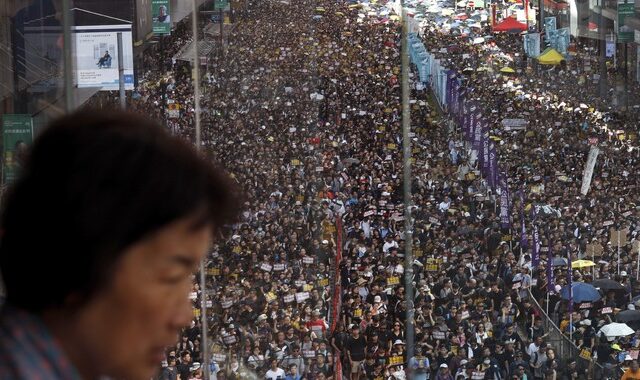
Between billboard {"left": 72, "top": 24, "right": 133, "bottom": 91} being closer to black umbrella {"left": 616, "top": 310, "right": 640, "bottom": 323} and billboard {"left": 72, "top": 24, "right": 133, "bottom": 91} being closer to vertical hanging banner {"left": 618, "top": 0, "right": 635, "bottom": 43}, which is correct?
black umbrella {"left": 616, "top": 310, "right": 640, "bottom": 323}

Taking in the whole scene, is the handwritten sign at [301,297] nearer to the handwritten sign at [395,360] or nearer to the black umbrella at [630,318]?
the handwritten sign at [395,360]

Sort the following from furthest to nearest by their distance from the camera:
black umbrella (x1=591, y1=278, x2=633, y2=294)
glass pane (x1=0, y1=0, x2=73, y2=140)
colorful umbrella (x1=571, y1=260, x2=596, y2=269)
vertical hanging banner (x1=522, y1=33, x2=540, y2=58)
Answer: vertical hanging banner (x1=522, y1=33, x2=540, y2=58) < colorful umbrella (x1=571, y1=260, x2=596, y2=269) < black umbrella (x1=591, y1=278, x2=633, y2=294) < glass pane (x1=0, y1=0, x2=73, y2=140)

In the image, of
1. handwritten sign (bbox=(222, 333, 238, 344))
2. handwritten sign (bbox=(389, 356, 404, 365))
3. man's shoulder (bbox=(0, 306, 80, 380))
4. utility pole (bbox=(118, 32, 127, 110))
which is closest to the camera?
man's shoulder (bbox=(0, 306, 80, 380))

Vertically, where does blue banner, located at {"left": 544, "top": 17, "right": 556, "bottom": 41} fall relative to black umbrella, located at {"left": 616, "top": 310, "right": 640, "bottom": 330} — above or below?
above

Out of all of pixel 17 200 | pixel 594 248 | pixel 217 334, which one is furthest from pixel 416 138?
pixel 17 200

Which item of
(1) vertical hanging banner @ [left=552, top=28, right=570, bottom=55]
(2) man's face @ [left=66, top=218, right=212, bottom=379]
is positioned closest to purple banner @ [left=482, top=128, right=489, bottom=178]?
(1) vertical hanging banner @ [left=552, top=28, right=570, bottom=55]

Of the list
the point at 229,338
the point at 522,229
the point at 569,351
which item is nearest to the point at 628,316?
the point at 569,351
